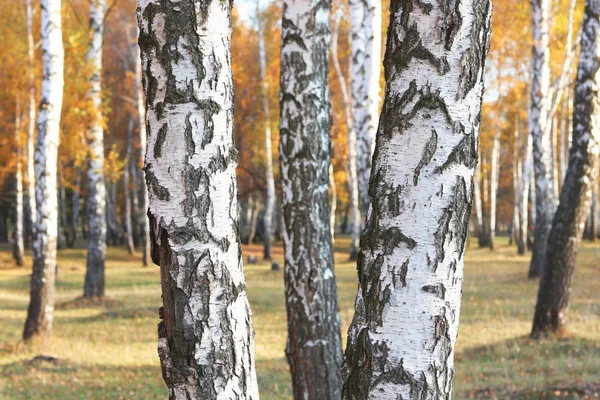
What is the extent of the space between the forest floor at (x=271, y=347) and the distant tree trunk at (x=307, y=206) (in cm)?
253

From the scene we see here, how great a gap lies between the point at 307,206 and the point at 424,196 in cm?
289

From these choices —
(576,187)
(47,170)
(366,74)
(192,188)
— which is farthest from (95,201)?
(192,188)

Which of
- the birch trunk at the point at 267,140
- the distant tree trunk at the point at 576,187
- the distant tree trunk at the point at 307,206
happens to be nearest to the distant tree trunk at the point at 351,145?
the birch trunk at the point at 267,140

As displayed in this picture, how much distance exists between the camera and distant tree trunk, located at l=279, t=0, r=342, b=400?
514 centimetres

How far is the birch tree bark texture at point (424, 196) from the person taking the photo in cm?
232

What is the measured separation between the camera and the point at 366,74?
504 inches

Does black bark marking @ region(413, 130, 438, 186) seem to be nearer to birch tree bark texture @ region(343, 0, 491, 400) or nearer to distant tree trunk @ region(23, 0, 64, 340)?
birch tree bark texture @ region(343, 0, 491, 400)

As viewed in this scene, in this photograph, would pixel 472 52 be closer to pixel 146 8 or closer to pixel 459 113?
pixel 459 113

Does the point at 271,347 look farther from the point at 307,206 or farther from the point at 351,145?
the point at 351,145

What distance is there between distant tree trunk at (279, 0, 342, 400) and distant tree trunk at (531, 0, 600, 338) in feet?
15.8

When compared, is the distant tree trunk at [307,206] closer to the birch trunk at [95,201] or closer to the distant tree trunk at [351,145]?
the birch trunk at [95,201]

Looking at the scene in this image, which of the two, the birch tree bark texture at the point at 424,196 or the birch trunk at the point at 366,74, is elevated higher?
the birch trunk at the point at 366,74

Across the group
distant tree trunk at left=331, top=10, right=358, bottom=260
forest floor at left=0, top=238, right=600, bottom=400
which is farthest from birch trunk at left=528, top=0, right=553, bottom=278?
distant tree trunk at left=331, top=10, right=358, bottom=260

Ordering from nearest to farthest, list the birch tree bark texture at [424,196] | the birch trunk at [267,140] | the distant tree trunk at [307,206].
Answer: the birch tree bark texture at [424,196], the distant tree trunk at [307,206], the birch trunk at [267,140]
